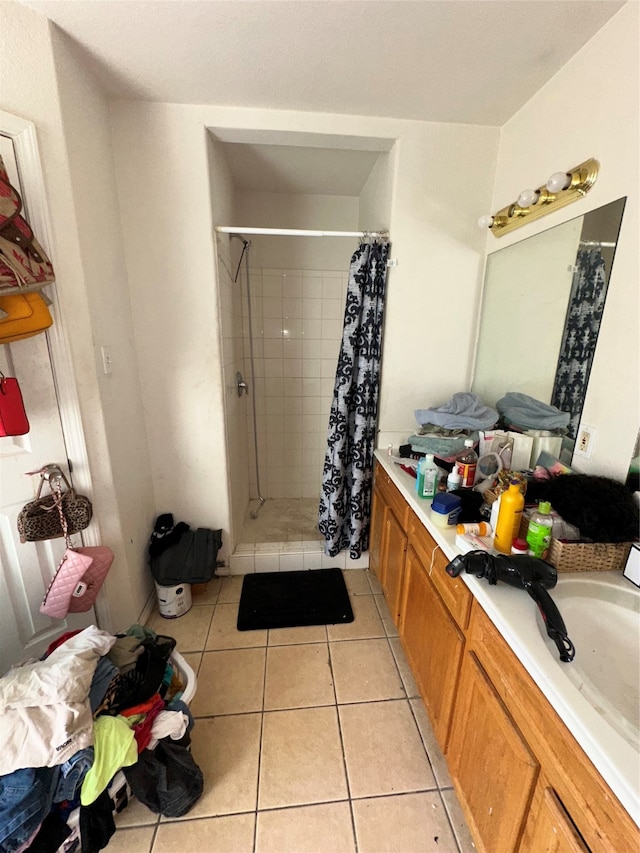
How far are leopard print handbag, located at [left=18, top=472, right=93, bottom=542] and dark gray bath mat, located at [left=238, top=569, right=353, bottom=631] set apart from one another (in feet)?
3.13

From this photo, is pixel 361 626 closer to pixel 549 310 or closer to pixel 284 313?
pixel 549 310

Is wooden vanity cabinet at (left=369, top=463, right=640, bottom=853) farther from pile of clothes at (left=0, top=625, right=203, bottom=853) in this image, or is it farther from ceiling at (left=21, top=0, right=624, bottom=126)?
ceiling at (left=21, top=0, right=624, bottom=126)

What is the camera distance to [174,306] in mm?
1726

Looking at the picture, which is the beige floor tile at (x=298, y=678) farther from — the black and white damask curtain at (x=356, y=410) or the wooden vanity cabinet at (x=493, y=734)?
the black and white damask curtain at (x=356, y=410)

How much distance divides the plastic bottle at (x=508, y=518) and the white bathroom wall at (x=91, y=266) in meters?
1.48

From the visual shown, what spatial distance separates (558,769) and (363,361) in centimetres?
156

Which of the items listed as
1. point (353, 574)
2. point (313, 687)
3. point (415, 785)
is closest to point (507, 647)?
point (415, 785)

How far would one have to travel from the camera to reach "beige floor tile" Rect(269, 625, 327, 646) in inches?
67.6

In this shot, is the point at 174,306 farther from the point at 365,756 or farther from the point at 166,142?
the point at 365,756

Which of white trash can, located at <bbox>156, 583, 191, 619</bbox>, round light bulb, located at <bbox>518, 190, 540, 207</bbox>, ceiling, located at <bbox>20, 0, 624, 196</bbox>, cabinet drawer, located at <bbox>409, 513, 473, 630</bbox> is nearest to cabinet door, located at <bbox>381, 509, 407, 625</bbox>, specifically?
cabinet drawer, located at <bbox>409, 513, 473, 630</bbox>

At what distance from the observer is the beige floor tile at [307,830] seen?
104cm

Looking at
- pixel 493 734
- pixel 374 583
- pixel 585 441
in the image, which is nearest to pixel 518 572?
pixel 493 734

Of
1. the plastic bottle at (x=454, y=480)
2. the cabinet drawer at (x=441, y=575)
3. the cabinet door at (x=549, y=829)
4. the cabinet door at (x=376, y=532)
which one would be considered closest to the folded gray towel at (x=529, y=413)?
the plastic bottle at (x=454, y=480)

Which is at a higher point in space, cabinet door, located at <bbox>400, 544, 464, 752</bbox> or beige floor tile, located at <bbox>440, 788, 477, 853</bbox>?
cabinet door, located at <bbox>400, 544, 464, 752</bbox>
